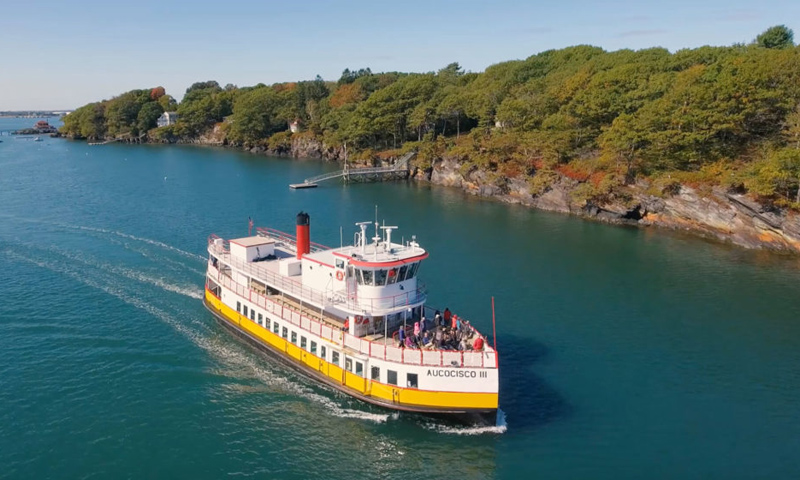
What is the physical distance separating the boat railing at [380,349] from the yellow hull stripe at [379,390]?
1405 mm

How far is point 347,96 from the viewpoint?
159500 mm

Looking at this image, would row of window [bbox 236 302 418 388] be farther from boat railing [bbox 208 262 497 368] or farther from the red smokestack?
the red smokestack

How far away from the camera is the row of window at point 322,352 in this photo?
29203 mm

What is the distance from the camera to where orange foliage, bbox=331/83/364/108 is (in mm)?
157375

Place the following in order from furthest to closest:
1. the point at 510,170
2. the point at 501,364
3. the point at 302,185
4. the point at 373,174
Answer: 1. the point at 373,174
2. the point at 302,185
3. the point at 510,170
4. the point at 501,364

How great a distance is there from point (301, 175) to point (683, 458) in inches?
3972

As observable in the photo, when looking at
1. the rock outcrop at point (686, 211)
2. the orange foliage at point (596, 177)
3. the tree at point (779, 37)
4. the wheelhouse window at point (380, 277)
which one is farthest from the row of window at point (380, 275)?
the tree at point (779, 37)

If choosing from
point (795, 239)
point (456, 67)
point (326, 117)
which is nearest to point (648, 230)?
point (795, 239)

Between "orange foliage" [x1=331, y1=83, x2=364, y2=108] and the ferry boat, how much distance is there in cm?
12377

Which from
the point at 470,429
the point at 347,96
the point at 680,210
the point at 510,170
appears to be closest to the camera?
the point at 470,429

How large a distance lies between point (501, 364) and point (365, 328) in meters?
9.61

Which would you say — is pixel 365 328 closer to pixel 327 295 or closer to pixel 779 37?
pixel 327 295

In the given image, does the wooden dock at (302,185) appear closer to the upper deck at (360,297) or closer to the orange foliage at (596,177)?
the orange foliage at (596,177)

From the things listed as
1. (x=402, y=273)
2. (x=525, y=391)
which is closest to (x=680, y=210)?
(x=525, y=391)
